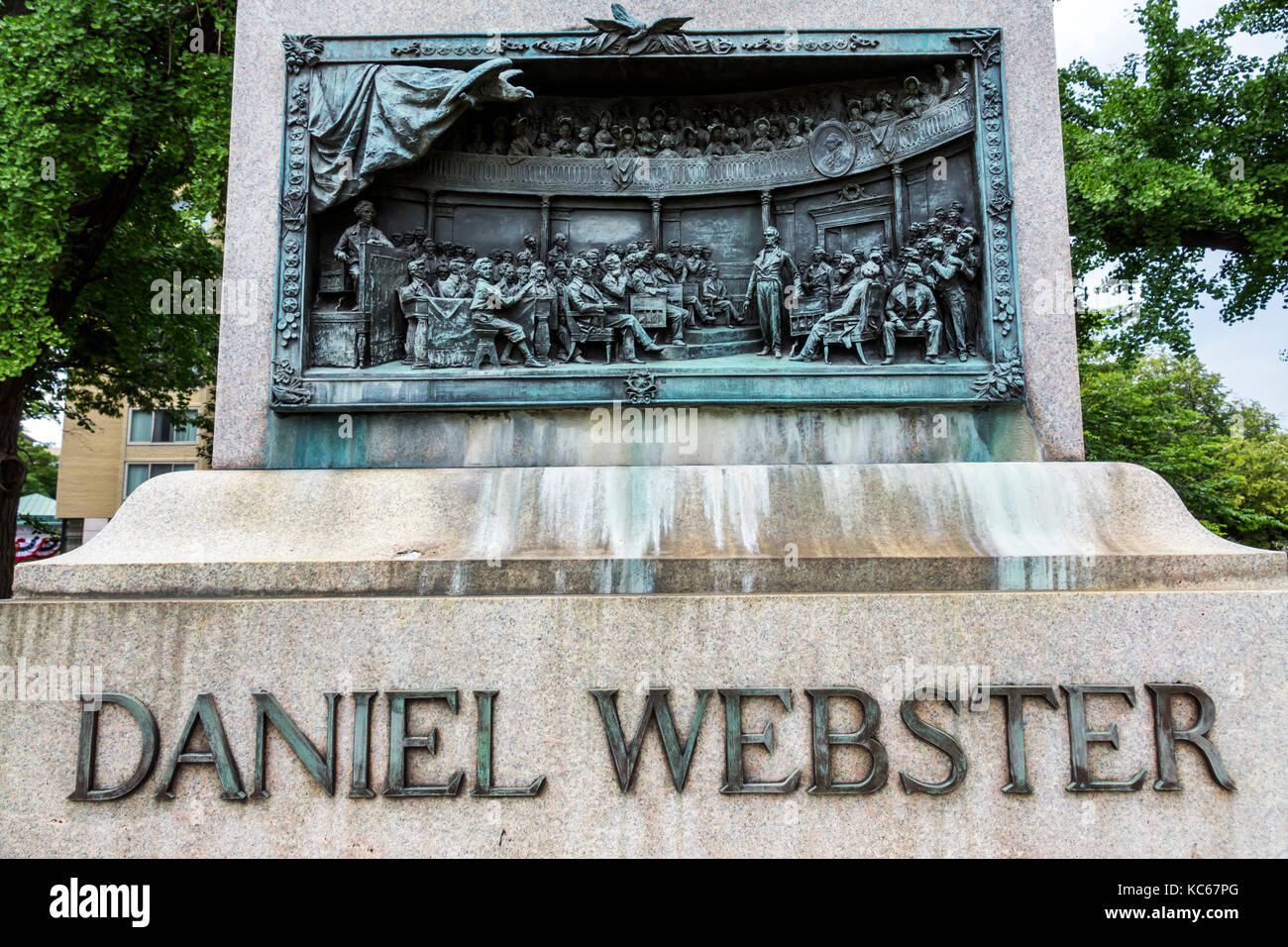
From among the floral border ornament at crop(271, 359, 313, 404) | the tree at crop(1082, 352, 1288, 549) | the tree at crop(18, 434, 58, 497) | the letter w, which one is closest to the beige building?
the tree at crop(18, 434, 58, 497)

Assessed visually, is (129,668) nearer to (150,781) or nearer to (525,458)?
(150,781)

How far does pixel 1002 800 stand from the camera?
21.0ft

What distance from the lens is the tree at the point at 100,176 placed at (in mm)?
12945

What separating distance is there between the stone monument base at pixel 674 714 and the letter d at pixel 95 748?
0.02 meters

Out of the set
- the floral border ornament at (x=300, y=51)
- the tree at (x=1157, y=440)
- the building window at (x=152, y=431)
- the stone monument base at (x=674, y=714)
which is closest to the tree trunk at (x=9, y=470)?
the floral border ornament at (x=300, y=51)

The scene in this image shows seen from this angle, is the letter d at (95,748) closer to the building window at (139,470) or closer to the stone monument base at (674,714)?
the stone monument base at (674,714)

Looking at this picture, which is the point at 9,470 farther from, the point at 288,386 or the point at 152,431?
the point at 152,431

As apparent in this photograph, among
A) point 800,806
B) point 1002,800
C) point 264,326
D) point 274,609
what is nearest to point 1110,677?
point 1002,800

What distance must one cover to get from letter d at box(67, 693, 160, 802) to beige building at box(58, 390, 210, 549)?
3965 centimetres

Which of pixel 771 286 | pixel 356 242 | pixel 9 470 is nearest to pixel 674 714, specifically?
pixel 771 286

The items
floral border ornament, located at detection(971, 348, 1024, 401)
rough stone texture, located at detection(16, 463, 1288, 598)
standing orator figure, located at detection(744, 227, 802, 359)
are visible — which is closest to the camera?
rough stone texture, located at detection(16, 463, 1288, 598)

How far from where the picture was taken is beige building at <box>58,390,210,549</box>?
140 ft

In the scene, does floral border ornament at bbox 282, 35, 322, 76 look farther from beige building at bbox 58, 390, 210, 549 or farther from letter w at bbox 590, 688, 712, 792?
beige building at bbox 58, 390, 210, 549

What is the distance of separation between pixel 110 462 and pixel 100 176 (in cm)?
3096
